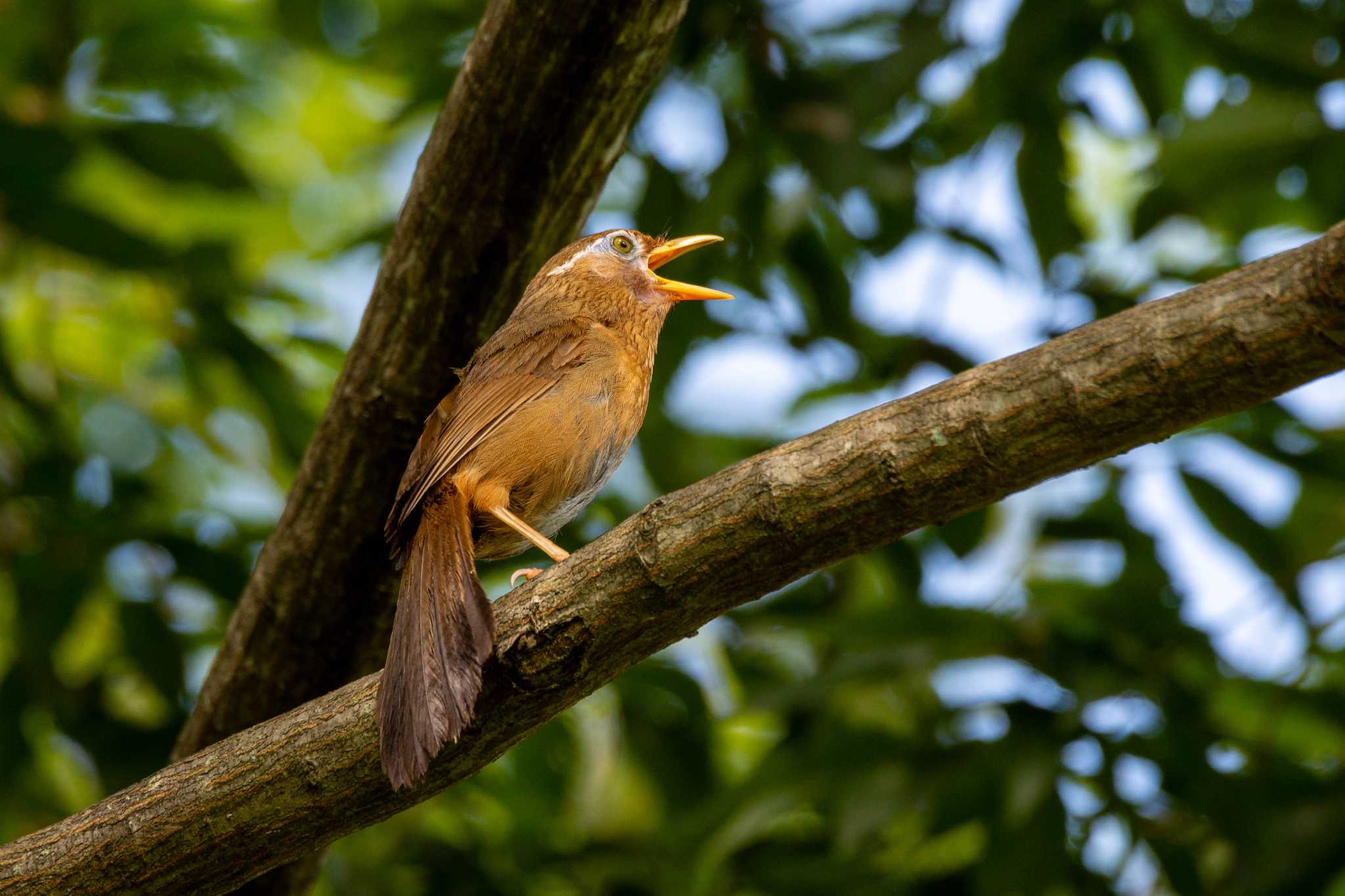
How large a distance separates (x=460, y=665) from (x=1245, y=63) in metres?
3.60

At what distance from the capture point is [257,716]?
4250 mm

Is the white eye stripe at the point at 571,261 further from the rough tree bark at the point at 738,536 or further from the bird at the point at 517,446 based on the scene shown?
the rough tree bark at the point at 738,536

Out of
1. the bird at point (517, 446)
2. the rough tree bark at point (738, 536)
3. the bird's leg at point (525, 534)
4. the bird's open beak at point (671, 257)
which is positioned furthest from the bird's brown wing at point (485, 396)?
the rough tree bark at point (738, 536)

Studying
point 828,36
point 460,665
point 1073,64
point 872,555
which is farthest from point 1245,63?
point 460,665

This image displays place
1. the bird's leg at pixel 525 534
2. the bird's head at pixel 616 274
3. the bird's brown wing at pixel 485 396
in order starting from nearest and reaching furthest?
1. the bird's leg at pixel 525 534
2. the bird's brown wing at pixel 485 396
3. the bird's head at pixel 616 274

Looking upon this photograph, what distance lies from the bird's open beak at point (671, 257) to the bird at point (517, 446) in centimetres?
1

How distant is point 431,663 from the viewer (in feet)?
8.72

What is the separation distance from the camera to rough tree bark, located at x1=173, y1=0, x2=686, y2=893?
3.43 m

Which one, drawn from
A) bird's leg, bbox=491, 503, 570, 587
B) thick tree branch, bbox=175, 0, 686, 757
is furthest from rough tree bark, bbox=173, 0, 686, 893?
bird's leg, bbox=491, 503, 570, 587

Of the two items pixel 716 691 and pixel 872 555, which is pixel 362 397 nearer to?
pixel 872 555

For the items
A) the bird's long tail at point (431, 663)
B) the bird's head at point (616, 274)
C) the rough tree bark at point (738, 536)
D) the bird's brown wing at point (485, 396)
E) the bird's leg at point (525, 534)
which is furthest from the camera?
the bird's head at point (616, 274)

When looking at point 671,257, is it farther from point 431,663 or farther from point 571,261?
point 431,663

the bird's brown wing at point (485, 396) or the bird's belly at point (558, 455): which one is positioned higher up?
the bird's brown wing at point (485, 396)

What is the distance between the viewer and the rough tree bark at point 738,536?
2.25 metres
